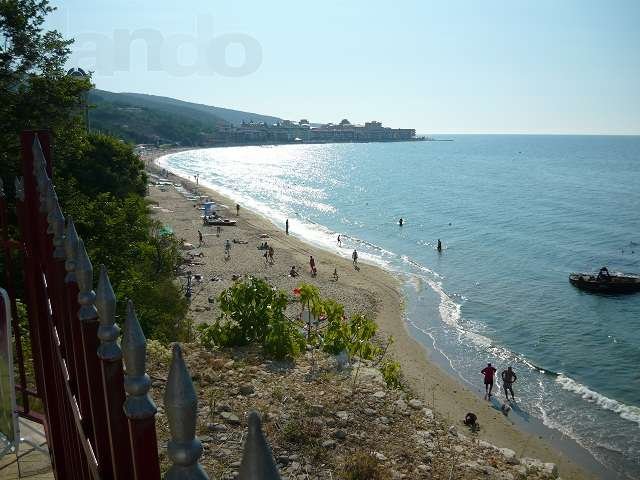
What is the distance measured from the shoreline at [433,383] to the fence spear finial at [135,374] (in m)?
15.4

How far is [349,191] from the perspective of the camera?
9094 cm

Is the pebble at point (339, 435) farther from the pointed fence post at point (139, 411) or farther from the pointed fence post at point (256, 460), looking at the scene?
the pointed fence post at point (256, 460)

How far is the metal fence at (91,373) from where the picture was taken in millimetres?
1254

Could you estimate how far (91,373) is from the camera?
203cm

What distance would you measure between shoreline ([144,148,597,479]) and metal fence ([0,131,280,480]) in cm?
1418

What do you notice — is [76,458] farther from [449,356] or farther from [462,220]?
[462,220]

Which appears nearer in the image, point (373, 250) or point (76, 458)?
point (76, 458)

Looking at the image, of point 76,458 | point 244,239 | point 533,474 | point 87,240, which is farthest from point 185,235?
point 76,458

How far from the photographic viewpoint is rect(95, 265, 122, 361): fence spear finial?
1.73 metres

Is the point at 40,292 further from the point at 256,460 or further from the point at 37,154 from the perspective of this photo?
the point at 256,460

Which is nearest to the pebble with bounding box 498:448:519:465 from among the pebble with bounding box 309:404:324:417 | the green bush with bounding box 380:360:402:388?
the green bush with bounding box 380:360:402:388

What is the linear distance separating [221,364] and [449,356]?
13.4m

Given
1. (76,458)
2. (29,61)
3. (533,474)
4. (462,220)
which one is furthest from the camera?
(462,220)

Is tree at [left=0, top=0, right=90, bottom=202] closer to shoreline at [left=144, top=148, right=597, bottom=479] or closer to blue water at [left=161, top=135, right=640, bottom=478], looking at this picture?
shoreline at [left=144, top=148, right=597, bottom=479]
